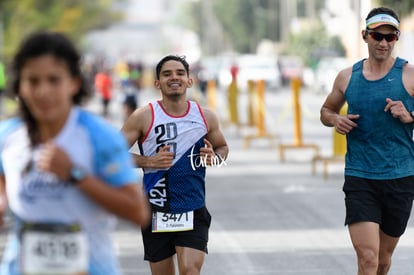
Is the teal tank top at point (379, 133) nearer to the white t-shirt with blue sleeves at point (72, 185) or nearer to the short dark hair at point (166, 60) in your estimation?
the short dark hair at point (166, 60)

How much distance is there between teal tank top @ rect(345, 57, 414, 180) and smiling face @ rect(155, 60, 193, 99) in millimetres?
1040

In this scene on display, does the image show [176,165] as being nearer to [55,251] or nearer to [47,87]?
[55,251]

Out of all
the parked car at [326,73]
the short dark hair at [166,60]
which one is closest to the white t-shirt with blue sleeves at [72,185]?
the short dark hair at [166,60]

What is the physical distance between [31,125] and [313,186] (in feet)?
42.7

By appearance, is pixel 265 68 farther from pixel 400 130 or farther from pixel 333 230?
pixel 400 130

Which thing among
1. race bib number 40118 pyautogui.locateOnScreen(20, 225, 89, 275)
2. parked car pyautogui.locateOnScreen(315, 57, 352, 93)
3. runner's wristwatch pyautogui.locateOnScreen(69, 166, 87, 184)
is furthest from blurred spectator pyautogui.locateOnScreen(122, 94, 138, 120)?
parked car pyautogui.locateOnScreen(315, 57, 352, 93)

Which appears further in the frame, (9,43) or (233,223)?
(9,43)

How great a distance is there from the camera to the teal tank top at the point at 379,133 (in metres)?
7.60

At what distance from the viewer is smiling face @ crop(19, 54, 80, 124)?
432cm

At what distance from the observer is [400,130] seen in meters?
7.64

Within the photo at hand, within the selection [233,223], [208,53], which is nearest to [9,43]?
[233,223]

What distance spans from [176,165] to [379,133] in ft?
4.11

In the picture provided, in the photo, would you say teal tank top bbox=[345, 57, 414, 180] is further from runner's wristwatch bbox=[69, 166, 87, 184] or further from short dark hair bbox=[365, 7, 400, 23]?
runner's wristwatch bbox=[69, 166, 87, 184]

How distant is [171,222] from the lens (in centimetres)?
755
